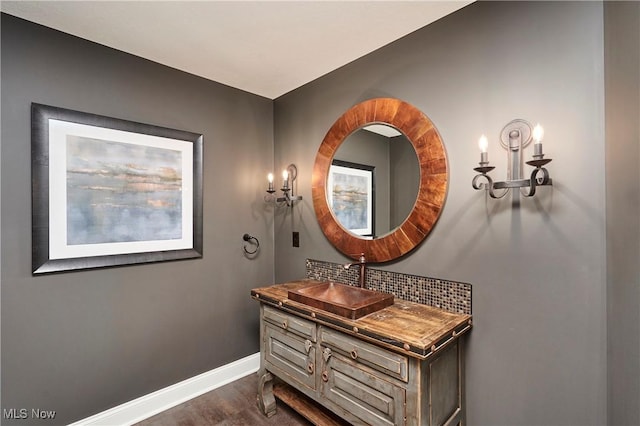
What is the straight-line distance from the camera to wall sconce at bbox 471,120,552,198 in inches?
52.6

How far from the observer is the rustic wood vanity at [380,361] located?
50.6 inches

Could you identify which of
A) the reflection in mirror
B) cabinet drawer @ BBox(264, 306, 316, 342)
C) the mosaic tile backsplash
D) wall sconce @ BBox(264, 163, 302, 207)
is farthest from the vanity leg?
wall sconce @ BBox(264, 163, 302, 207)

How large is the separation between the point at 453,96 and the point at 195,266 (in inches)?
84.1

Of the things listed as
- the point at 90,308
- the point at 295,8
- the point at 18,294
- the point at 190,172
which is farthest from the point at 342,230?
the point at 18,294

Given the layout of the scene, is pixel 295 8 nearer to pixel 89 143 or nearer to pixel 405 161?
pixel 405 161

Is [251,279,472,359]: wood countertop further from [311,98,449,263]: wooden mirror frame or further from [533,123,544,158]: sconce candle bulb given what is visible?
[533,123,544,158]: sconce candle bulb

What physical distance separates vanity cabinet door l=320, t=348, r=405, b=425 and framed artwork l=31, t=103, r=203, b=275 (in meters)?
1.39

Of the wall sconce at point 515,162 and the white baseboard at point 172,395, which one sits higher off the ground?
the wall sconce at point 515,162

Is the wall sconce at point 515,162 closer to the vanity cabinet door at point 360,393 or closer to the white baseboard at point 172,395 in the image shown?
the vanity cabinet door at point 360,393

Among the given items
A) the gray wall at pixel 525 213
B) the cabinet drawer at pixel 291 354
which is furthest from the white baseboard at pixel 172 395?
the gray wall at pixel 525 213

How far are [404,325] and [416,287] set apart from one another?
436 millimetres

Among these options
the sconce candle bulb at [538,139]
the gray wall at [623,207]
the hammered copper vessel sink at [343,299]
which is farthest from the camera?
the hammered copper vessel sink at [343,299]

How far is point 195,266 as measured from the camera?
7.79 ft

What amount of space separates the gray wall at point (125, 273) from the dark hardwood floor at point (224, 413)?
0.20 metres
